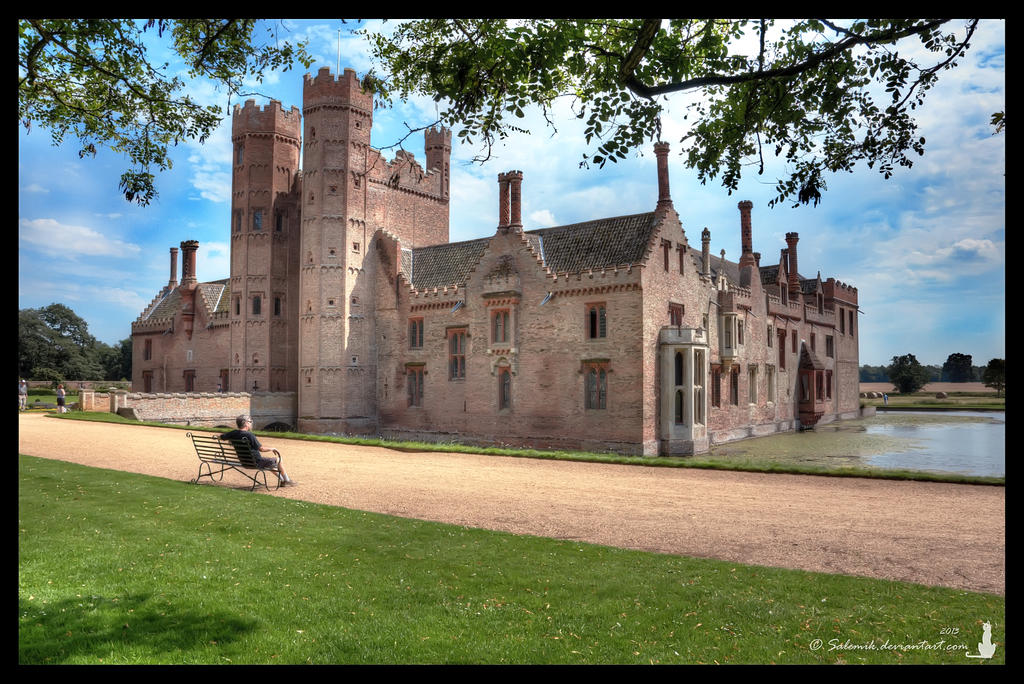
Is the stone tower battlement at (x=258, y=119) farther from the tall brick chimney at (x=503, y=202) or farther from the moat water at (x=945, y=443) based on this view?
the moat water at (x=945, y=443)

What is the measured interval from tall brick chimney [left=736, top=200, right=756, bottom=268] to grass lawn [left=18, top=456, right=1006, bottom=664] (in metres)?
33.5

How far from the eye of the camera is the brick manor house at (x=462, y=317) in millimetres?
Answer: 29656

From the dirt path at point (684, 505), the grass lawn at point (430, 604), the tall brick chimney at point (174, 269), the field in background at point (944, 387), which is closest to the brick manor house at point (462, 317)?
the tall brick chimney at point (174, 269)

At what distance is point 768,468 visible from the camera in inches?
714

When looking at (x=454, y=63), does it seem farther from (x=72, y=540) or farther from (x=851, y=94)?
(x=72, y=540)

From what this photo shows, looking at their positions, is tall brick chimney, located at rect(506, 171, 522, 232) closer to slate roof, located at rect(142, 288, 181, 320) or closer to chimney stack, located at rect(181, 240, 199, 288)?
chimney stack, located at rect(181, 240, 199, 288)

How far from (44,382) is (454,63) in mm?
72561

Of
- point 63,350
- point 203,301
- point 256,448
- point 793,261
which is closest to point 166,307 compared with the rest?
point 203,301

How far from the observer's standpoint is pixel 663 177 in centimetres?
3100

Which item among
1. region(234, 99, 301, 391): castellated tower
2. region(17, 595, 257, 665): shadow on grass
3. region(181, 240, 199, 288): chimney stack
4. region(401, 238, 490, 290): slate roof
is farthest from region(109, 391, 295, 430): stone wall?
region(17, 595, 257, 665): shadow on grass

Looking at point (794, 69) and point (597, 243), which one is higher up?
point (597, 243)

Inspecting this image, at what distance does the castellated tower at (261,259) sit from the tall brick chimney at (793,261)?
3395 cm

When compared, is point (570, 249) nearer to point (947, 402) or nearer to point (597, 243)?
point (597, 243)

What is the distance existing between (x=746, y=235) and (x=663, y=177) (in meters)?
12.4
